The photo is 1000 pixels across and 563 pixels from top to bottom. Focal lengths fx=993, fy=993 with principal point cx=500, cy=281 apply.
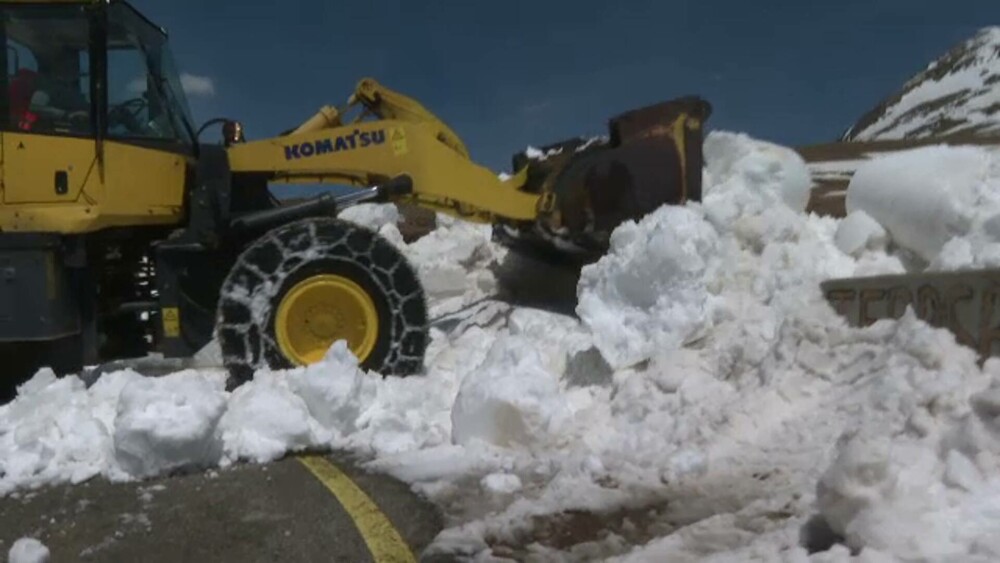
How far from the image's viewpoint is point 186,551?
365 centimetres

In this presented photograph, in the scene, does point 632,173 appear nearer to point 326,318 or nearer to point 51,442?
point 326,318

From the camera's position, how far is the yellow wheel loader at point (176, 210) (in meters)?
6.02

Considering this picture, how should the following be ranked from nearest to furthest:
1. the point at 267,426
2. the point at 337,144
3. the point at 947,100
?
the point at 267,426 → the point at 337,144 → the point at 947,100

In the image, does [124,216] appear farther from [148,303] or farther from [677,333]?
[677,333]

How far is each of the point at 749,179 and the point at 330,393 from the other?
3556 mm

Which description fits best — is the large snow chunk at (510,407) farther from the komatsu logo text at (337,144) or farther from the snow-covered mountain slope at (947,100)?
the snow-covered mountain slope at (947,100)

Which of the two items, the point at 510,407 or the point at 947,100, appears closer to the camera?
the point at 510,407

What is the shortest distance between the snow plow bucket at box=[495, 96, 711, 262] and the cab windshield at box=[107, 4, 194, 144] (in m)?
2.78

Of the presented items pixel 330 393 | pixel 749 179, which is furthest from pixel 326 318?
pixel 749 179

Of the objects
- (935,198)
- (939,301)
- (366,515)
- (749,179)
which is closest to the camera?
(366,515)

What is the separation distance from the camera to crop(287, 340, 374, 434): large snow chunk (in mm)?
5242

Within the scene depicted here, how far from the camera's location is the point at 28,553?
135 inches

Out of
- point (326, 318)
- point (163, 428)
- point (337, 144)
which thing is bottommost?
point (163, 428)

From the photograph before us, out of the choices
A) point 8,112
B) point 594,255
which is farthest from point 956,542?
point 8,112
